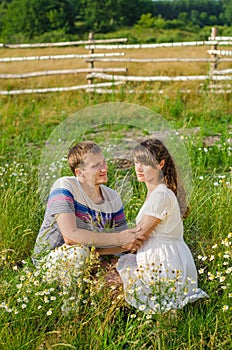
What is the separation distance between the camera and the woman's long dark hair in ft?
8.77

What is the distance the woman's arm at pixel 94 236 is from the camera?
2748mm

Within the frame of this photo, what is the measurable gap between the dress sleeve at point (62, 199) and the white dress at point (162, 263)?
0.33 meters

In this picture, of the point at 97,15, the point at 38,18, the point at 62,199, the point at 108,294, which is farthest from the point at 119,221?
the point at 97,15

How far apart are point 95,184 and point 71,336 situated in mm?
658

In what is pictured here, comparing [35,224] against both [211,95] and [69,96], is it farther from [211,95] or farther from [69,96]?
[69,96]

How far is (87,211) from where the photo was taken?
2.86 m

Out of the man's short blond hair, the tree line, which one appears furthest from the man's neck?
the tree line

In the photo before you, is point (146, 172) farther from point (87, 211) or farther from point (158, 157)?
point (87, 211)

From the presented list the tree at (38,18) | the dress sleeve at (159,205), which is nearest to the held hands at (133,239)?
the dress sleeve at (159,205)

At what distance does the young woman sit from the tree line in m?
36.1

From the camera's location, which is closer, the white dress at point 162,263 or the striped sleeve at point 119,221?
the white dress at point 162,263

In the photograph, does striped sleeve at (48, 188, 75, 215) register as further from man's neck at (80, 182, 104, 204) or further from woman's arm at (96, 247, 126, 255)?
woman's arm at (96, 247, 126, 255)

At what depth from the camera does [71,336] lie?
8.21 ft

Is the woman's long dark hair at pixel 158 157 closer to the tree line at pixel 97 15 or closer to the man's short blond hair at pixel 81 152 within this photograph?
the man's short blond hair at pixel 81 152
